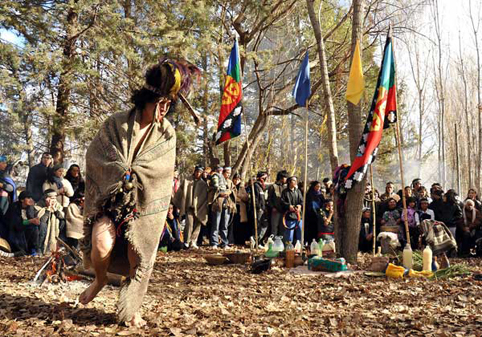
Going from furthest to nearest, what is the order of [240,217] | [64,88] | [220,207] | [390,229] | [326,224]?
[240,217] < [64,88] < [220,207] < [326,224] < [390,229]

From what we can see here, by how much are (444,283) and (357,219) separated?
2039 millimetres

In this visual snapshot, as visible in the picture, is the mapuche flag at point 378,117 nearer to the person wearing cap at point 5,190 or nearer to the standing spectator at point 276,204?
the standing spectator at point 276,204

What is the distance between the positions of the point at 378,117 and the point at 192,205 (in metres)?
5.10

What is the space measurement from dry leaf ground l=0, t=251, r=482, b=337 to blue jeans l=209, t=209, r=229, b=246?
4201 mm

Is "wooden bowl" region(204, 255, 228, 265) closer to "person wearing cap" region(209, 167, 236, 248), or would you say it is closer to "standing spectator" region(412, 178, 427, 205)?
"person wearing cap" region(209, 167, 236, 248)

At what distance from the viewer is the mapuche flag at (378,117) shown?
26.2 feet

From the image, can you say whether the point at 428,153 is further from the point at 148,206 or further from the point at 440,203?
the point at 148,206

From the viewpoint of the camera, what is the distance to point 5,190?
30.3 ft

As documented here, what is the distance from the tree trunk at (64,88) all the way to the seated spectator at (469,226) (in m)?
9.34

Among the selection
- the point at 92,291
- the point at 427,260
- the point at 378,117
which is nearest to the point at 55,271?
the point at 92,291

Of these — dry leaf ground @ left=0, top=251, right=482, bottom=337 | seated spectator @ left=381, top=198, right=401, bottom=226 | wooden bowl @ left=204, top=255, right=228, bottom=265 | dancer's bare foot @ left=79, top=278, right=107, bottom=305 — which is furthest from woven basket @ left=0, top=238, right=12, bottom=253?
seated spectator @ left=381, top=198, right=401, bottom=226

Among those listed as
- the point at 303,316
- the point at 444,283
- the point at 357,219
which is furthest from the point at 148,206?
the point at 357,219

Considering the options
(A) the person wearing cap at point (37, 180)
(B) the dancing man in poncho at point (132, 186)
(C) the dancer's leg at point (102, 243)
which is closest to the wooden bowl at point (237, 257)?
(A) the person wearing cap at point (37, 180)

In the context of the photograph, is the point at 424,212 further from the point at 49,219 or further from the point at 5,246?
the point at 5,246
